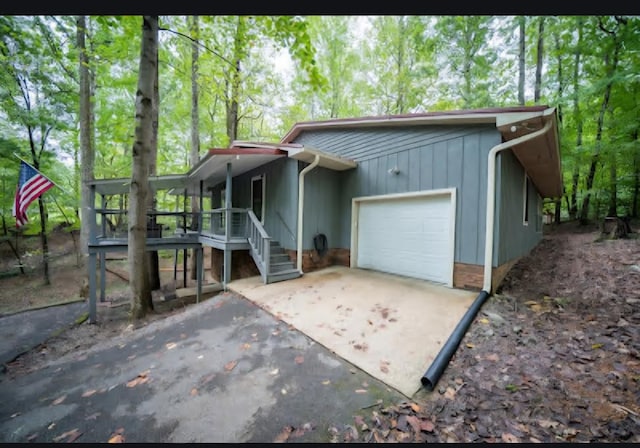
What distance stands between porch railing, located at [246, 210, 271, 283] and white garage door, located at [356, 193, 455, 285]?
2744mm

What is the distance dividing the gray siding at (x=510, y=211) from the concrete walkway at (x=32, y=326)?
9.04 metres

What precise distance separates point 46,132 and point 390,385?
→ 53.4 ft

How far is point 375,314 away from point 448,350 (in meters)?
1.29

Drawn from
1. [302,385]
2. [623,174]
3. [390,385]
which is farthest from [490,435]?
[623,174]

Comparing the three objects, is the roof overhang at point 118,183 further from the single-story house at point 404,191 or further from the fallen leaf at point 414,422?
the fallen leaf at point 414,422

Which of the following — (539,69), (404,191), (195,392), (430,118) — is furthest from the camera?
(539,69)

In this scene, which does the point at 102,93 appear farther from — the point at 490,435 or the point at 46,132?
the point at 490,435

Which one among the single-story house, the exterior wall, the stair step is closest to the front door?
the single-story house

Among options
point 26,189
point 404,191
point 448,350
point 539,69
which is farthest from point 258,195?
point 539,69

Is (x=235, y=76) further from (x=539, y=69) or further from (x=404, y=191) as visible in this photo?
(x=539, y=69)

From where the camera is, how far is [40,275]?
12758mm

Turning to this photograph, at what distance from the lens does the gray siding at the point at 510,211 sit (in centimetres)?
482

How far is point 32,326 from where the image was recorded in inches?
231

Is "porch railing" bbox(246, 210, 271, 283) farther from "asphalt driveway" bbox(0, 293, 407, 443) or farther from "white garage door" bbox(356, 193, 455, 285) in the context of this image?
"white garage door" bbox(356, 193, 455, 285)
